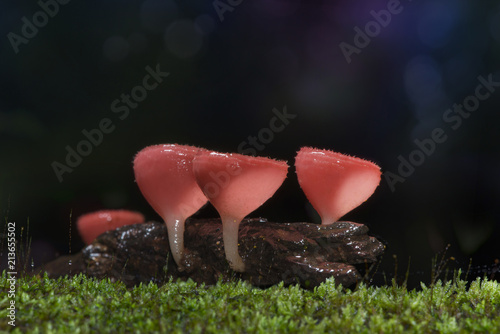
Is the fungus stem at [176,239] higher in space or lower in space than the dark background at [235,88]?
lower

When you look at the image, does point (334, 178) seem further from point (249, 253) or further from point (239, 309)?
point (239, 309)

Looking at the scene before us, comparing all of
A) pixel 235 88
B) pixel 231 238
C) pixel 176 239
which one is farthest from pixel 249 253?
pixel 235 88

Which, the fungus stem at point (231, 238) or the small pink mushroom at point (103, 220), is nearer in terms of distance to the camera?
the fungus stem at point (231, 238)

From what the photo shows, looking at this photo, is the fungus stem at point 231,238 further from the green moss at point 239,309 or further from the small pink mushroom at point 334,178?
the small pink mushroom at point 334,178

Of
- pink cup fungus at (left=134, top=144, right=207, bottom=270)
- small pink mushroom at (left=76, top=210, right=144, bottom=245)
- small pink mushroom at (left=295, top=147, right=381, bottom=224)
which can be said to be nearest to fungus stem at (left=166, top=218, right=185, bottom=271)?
pink cup fungus at (left=134, top=144, right=207, bottom=270)

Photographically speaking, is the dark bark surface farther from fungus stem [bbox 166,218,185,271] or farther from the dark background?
the dark background

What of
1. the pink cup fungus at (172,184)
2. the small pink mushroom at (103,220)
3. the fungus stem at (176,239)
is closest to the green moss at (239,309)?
the fungus stem at (176,239)

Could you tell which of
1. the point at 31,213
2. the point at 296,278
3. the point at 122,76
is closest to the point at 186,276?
the point at 296,278
